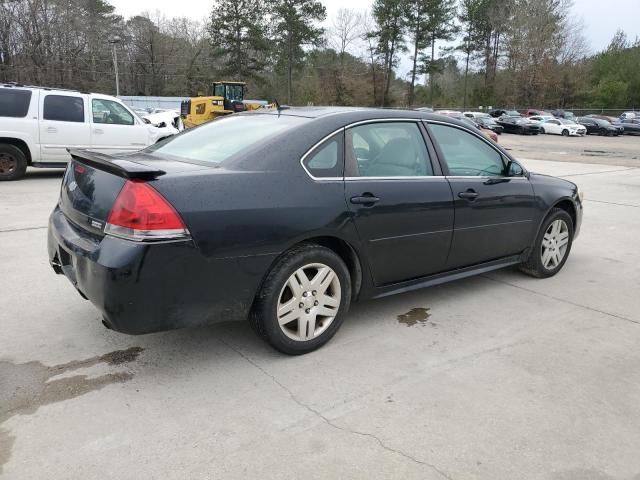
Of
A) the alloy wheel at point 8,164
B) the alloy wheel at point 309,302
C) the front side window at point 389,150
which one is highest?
the front side window at point 389,150

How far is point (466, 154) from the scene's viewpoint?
4.21m

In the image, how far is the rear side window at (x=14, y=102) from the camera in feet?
31.0

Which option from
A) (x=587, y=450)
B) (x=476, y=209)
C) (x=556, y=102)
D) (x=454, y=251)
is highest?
(x=556, y=102)

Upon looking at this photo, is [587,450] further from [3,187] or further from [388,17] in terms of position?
[388,17]

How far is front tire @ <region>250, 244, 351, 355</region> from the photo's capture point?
3.06 metres

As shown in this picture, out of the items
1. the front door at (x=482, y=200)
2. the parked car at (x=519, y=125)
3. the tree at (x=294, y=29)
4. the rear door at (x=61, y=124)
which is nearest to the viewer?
the front door at (x=482, y=200)

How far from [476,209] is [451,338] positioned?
1.07m

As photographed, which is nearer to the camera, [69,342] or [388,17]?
[69,342]

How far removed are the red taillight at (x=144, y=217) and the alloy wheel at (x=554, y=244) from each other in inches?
140

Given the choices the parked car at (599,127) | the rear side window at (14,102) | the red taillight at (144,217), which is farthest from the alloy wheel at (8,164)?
the parked car at (599,127)

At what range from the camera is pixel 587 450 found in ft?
8.14

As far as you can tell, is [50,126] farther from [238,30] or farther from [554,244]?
[238,30]

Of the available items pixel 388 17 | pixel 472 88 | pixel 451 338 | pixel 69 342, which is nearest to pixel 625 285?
pixel 451 338

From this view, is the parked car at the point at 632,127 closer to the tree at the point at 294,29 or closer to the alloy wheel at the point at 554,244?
the tree at the point at 294,29
